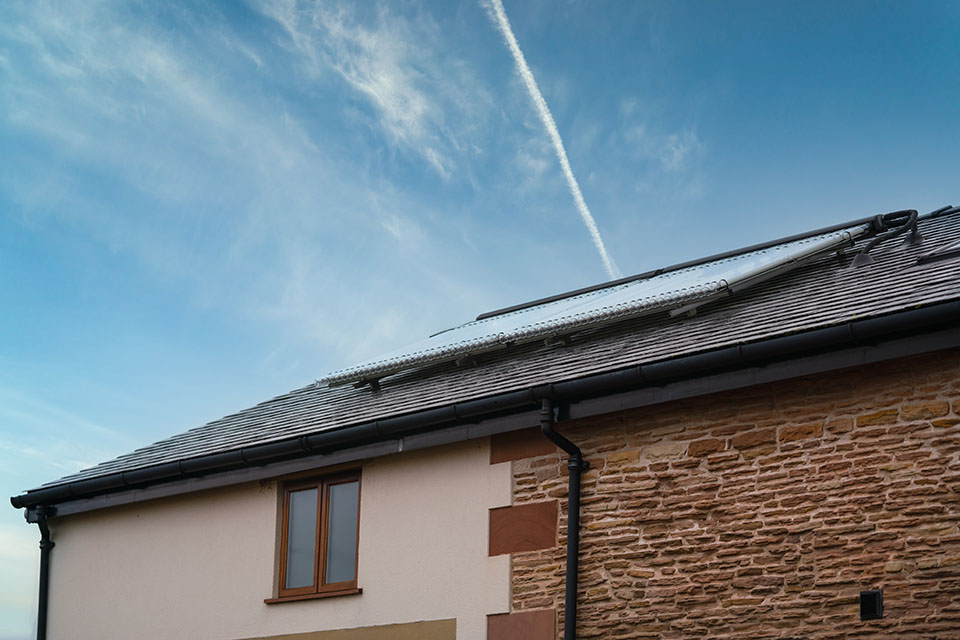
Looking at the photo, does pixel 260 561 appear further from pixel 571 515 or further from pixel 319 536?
pixel 571 515

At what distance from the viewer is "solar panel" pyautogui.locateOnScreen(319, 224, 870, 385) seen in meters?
11.2

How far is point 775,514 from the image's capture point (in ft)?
29.5

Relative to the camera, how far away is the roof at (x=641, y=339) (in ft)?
31.5

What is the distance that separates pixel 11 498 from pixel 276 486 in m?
3.95

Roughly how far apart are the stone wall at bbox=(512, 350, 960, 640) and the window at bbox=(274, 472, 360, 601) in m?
2.16

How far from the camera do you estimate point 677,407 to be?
9.83 m

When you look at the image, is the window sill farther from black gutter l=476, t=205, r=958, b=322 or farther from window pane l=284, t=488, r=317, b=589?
black gutter l=476, t=205, r=958, b=322

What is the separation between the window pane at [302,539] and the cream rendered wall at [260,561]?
0.19m

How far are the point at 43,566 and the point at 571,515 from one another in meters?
7.35

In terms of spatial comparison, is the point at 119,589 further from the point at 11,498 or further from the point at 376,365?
the point at 376,365

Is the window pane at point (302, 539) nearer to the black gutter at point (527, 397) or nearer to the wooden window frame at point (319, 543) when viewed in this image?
the wooden window frame at point (319, 543)

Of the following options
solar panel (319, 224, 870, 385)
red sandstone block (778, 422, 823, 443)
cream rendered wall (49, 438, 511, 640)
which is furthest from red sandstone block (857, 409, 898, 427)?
cream rendered wall (49, 438, 511, 640)

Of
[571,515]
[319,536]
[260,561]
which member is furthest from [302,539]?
[571,515]

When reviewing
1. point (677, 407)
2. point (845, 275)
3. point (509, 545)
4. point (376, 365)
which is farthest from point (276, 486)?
point (845, 275)
